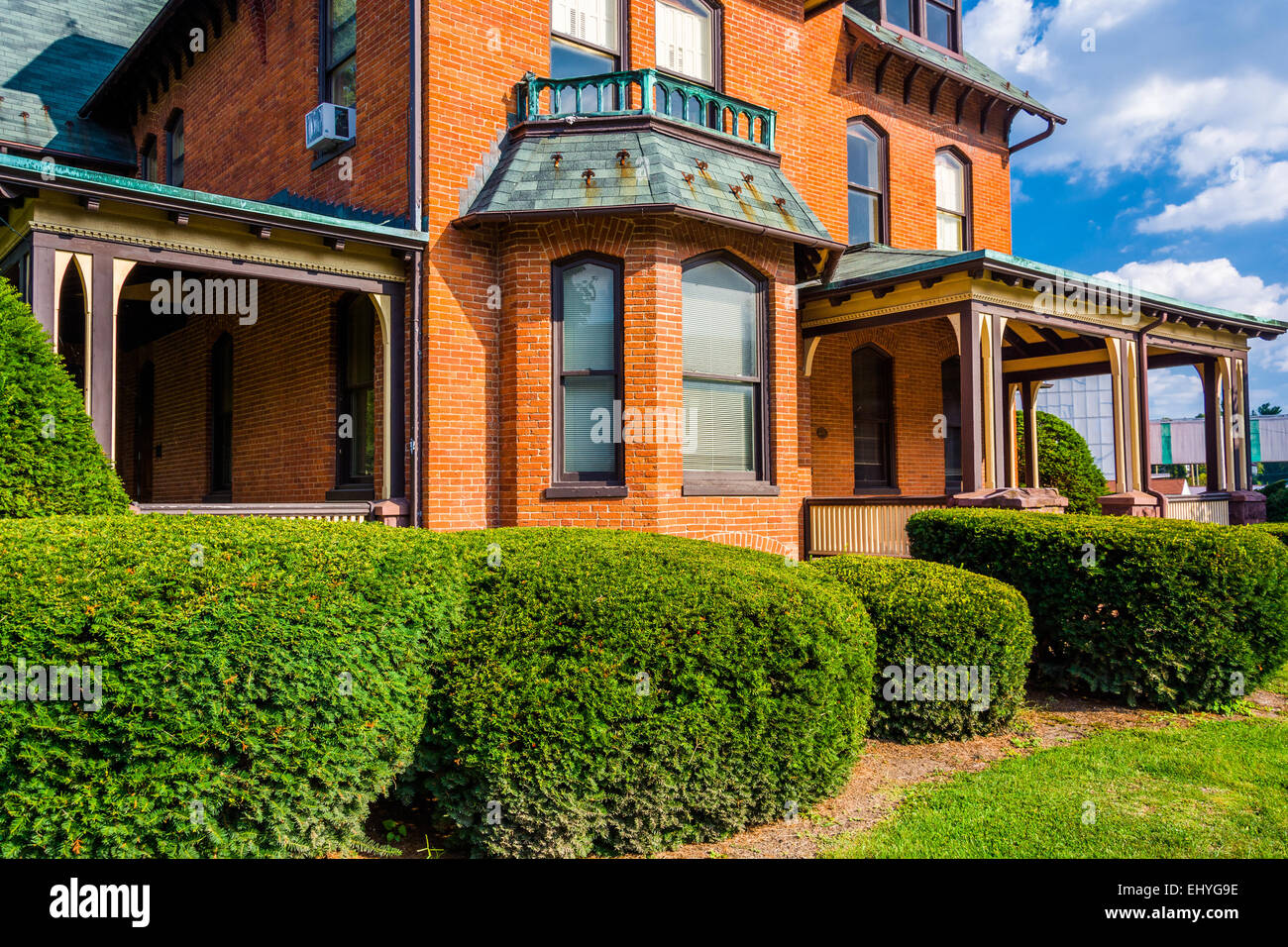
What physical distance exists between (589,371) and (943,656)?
4574mm

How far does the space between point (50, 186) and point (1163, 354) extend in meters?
15.5

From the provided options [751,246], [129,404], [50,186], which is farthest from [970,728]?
[129,404]

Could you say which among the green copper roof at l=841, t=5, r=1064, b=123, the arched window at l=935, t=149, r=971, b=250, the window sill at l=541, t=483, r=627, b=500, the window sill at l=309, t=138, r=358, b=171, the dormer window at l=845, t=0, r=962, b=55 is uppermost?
the dormer window at l=845, t=0, r=962, b=55

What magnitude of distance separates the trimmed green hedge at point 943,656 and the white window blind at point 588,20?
23.3 ft

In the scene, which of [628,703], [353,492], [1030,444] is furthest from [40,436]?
[1030,444]

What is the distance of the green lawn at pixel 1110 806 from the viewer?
469 cm

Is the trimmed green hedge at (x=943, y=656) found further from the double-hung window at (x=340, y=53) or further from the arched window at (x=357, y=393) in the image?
the double-hung window at (x=340, y=53)

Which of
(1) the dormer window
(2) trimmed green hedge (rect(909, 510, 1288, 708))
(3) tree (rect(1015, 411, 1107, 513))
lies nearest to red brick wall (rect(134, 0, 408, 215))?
(2) trimmed green hedge (rect(909, 510, 1288, 708))

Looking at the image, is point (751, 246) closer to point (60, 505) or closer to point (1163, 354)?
point (60, 505)

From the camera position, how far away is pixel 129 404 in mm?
16484

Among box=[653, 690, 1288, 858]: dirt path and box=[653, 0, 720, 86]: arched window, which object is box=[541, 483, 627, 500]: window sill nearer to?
box=[653, 690, 1288, 858]: dirt path

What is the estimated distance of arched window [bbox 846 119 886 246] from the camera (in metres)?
14.1

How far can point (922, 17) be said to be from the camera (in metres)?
15.4

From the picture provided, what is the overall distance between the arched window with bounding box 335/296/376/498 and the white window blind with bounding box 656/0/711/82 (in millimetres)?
4535
